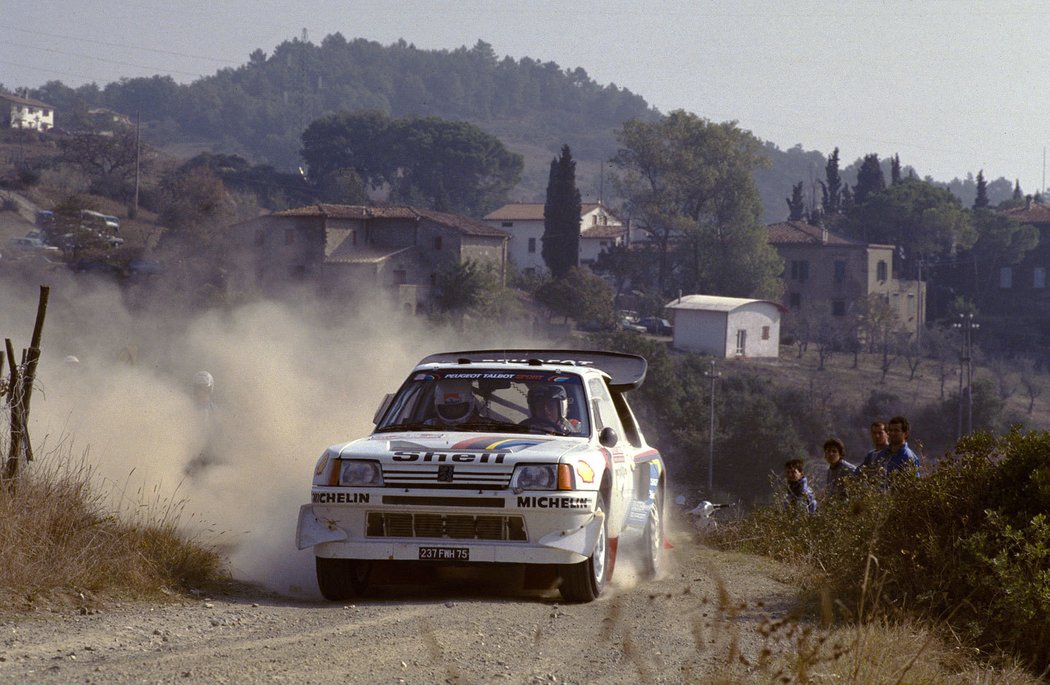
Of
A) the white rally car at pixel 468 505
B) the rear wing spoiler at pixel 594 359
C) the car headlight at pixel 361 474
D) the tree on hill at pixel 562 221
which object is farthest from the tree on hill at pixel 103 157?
the car headlight at pixel 361 474

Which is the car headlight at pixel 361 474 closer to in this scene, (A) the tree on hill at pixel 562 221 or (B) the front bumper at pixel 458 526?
(B) the front bumper at pixel 458 526

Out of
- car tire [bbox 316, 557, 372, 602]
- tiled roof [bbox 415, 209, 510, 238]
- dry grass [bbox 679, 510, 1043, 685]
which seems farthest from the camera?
tiled roof [bbox 415, 209, 510, 238]

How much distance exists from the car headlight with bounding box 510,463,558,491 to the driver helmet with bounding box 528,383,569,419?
4.48 feet

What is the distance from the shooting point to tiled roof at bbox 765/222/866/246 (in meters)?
110

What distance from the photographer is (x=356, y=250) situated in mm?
85562

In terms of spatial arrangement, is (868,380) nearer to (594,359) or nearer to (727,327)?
(727,327)

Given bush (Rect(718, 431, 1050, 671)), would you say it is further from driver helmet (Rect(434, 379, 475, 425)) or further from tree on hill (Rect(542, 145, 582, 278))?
tree on hill (Rect(542, 145, 582, 278))

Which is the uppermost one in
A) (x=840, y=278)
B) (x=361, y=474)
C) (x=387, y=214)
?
(x=387, y=214)

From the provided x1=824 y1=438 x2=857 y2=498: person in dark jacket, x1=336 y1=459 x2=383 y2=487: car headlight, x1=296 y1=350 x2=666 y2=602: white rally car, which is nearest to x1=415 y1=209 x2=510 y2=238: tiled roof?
x1=824 y1=438 x2=857 y2=498: person in dark jacket

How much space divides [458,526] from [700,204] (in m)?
105

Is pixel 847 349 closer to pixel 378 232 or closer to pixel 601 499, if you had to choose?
pixel 378 232

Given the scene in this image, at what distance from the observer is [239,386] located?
955 inches

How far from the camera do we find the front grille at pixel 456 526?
8.77 meters

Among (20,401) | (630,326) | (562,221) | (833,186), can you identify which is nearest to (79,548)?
(20,401)
